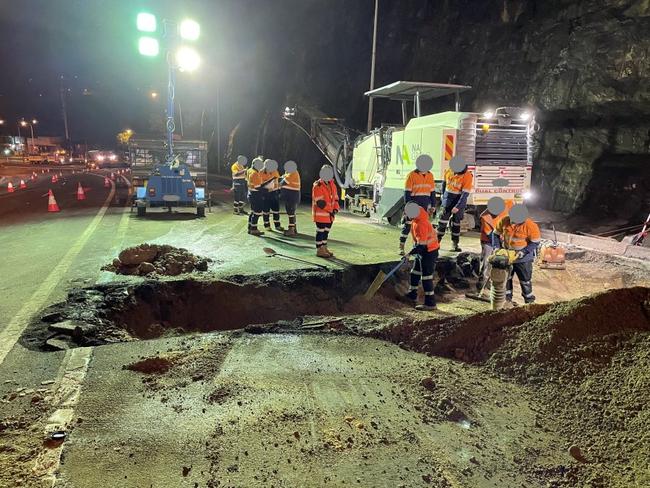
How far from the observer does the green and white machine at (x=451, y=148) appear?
9883 mm

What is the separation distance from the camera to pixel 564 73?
1398 centimetres

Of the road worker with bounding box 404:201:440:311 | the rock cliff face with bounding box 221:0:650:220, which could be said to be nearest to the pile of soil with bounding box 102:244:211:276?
the road worker with bounding box 404:201:440:311

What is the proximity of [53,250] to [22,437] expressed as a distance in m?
6.41

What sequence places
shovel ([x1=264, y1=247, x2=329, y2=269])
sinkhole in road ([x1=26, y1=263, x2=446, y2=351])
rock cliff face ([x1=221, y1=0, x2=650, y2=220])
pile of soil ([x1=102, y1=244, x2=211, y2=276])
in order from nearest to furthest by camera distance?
sinkhole in road ([x1=26, y1=263, x2=446, y2=351]) → pile of soil ([x1=102, y1=244, x2=211, y2=276]) → shovel ([x1=264, y1=247, x2=329, y2=269]) → rock cliff face ([x1=221, y1=0, x2=650, y2=220])

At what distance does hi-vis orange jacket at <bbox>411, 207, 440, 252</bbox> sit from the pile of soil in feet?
10.2

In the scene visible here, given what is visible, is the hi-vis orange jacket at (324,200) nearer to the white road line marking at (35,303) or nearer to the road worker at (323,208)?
the road worker at (323,208)

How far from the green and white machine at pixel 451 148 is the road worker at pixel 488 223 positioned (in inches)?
96.4

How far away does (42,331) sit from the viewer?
15.3 ft

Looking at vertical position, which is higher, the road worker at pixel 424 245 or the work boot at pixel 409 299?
the road worker at pixel 424 245

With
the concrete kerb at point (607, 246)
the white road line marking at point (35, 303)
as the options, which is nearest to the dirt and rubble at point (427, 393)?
the white road line marking at point (35, 303)

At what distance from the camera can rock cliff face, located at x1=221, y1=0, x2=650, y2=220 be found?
1270 centimetres

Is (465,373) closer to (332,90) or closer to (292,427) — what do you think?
(292,427)

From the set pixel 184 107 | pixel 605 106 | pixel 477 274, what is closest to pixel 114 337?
pixel 477 274

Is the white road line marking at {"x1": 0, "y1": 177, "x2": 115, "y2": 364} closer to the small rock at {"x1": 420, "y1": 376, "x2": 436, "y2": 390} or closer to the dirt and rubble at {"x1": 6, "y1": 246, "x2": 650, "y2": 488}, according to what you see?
the dirt and rubble at {"x1": 6, "y1": 246, "x2": 650, "y2": 488}
